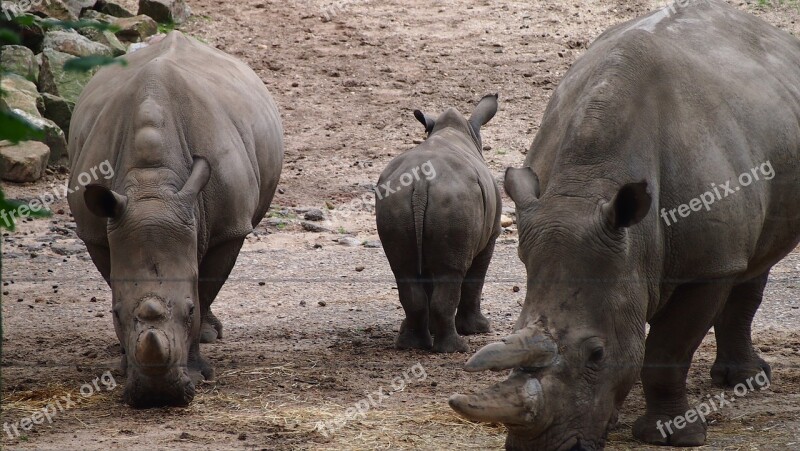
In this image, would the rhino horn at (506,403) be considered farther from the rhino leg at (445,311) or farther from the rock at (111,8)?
the rock at (111,8)

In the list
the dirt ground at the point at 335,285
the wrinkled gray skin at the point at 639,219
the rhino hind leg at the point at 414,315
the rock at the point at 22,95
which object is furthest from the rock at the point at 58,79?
the wrinkled gray skin at the point at 639,219

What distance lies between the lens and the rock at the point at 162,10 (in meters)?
18.5

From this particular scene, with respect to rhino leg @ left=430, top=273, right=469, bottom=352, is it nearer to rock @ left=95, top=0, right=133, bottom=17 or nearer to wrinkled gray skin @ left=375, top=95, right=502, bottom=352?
wrinkled gray skin @ left=375, top=95, right=502, bottom=352

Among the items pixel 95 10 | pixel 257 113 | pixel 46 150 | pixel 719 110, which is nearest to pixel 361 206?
pixel 46 150

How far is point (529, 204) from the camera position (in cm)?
510

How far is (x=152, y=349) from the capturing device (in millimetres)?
5973

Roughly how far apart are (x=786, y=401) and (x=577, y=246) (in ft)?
8.64

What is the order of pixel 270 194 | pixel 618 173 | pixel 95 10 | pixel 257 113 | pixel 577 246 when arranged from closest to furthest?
pixel 577 246 < pixel 618 173 < pixel 257 113 < pixel 270 194 < pixel 95 10

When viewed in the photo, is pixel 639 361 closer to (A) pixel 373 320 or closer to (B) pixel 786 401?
(B) pixel 786 401

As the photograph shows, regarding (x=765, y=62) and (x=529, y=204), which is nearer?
(x=529, y=204)

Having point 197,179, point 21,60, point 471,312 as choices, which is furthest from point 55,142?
point 197,179

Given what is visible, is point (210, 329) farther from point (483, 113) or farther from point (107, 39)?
point (107, 39)

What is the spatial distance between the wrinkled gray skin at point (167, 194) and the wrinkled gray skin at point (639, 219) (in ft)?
6.94

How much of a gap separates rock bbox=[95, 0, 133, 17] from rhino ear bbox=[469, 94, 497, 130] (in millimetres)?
9651
